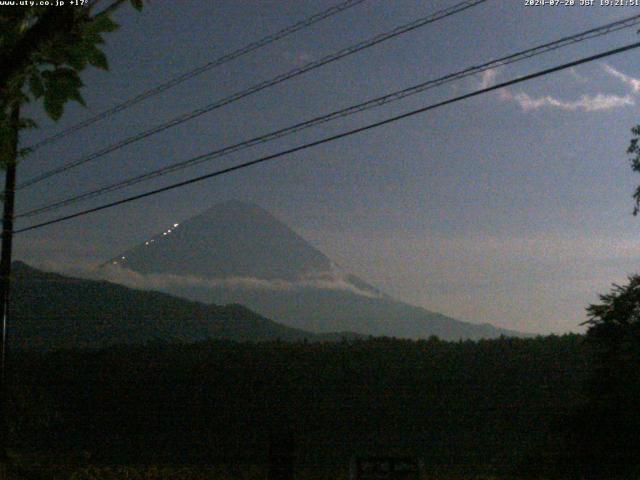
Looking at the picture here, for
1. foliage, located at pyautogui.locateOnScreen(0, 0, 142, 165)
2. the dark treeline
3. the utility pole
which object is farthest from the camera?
the dark treeline

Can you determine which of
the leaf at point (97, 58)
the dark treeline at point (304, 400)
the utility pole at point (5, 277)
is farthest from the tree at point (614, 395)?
the leaf at point (97, 58)

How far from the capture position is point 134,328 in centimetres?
6719

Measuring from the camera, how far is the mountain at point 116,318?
63.7 meters

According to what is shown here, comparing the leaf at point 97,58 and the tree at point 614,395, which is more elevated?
the leaf at point 97,58

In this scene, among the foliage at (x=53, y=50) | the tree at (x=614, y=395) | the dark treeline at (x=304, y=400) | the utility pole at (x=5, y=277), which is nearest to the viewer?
the foliage at (x=53, y=50)

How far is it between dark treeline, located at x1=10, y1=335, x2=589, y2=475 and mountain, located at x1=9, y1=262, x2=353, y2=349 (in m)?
28.1

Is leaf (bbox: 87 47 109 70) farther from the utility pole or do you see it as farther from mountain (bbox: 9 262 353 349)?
mountain (bbox: 9 262 353 349)

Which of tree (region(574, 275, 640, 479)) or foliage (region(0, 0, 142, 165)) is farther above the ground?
foliage (region(0, 0, 142, 165))

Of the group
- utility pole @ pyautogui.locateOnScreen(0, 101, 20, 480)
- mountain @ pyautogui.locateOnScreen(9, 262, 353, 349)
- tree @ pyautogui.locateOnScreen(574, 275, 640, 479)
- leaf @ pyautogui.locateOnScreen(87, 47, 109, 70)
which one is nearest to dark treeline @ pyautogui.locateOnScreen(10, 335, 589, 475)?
tree @ pyautogui.locateOnScreen(574, 275, 640, 479)

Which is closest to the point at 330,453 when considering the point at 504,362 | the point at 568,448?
the point at 568,448

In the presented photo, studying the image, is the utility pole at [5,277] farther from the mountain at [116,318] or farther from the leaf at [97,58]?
the mountain at [116,318]

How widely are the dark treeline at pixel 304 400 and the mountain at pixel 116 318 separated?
92.1ft

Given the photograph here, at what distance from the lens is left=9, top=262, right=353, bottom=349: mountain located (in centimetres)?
6366

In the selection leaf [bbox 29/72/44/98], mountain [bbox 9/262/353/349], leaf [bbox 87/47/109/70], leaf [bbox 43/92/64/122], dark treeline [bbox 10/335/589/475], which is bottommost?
dark treeline [bbox 10/335/589/475]
